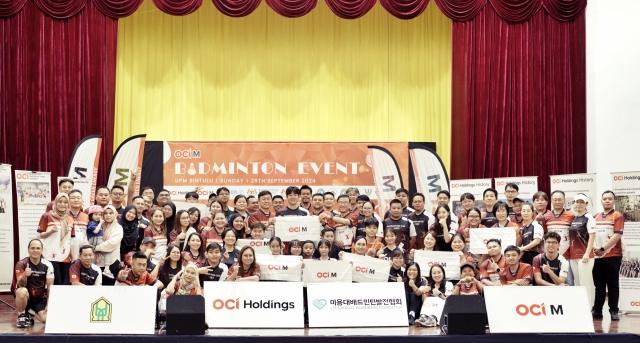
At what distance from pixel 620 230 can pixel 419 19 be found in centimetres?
752

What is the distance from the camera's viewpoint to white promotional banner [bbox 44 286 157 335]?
762 cm

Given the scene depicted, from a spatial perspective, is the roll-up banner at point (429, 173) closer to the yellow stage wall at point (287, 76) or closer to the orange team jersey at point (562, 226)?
the yellow stage wall at point (287, 76)

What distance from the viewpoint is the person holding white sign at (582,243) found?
978cm

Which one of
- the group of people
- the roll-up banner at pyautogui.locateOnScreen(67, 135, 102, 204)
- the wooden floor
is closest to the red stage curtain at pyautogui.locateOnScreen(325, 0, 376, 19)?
the group of people

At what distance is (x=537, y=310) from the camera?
7.90 meters

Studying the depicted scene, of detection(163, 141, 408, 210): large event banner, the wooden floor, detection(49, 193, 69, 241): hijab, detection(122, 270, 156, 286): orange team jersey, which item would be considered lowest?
the wooden floor

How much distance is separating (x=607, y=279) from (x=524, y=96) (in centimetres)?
573

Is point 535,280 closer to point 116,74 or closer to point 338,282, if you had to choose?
point 338,282

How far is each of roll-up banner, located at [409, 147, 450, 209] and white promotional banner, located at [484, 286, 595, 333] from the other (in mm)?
5933

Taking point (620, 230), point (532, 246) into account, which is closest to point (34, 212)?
point (532, 246)

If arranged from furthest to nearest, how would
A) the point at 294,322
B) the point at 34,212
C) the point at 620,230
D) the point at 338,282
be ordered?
the point at 34,212 < the point at 620,230 < the point at 338,282 < the point at 294,322

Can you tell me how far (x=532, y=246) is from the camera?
982 centimetres

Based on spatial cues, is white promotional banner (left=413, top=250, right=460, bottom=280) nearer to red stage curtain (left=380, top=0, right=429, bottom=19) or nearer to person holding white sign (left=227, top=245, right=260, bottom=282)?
person holding white sign (left=227, top=245, right=260, bottom=282)

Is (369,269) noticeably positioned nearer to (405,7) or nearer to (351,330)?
(351,330)
